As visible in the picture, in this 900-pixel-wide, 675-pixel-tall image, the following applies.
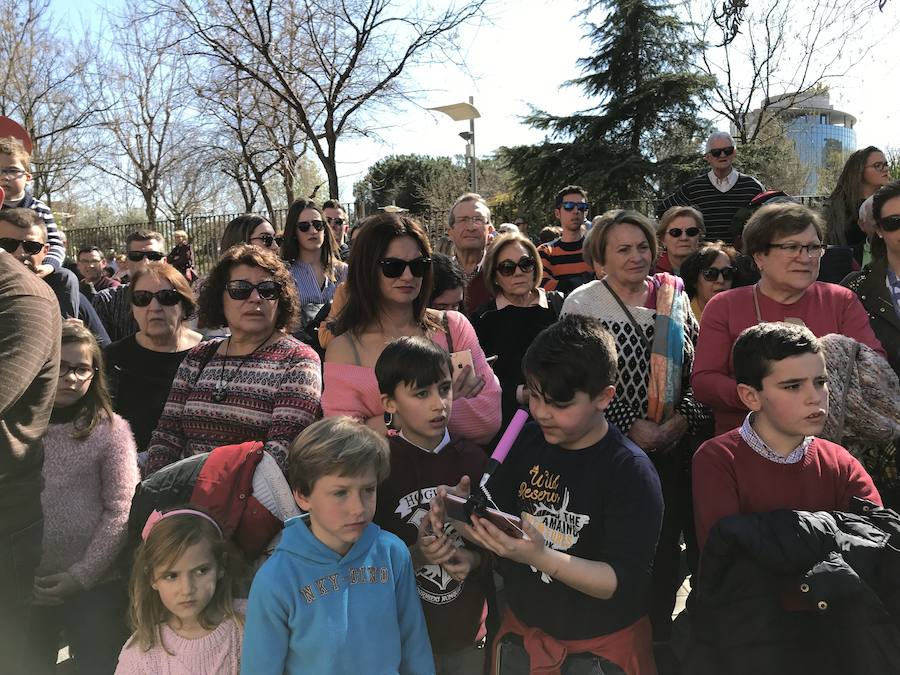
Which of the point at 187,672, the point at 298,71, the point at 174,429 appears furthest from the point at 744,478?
the point at 298,71

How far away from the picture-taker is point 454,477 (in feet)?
8.27

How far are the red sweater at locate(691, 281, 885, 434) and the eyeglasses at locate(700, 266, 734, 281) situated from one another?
925mm

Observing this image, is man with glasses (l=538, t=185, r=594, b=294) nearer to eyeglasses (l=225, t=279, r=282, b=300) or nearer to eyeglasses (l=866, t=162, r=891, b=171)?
eyeglasses (l=866, t=162, r=891, b=171)

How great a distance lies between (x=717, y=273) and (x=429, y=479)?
2381 millimetres

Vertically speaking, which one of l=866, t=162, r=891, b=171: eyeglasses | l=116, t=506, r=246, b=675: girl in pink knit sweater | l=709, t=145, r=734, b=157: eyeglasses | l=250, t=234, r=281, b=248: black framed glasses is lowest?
l=116, t=506, r=246, b=675: girl in pink knit sweater

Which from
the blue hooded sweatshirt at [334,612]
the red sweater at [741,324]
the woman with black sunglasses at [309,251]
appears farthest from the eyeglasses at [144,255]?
the red sweater at [741,324]

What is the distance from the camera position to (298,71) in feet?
41.2

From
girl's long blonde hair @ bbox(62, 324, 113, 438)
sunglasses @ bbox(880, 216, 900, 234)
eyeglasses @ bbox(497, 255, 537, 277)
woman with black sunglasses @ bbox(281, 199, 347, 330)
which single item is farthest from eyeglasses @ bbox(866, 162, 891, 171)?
girl's long blonde hair @ bbox(62, 324, 113, 438)

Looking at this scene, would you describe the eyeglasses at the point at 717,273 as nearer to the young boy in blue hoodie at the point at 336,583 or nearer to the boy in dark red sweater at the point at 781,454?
the boy in dark red sweater at the point at 781,454

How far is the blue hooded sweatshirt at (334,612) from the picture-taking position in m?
2.06

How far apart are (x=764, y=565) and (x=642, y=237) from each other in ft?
5.64

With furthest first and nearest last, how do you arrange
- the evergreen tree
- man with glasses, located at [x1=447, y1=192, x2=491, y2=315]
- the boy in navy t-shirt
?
the evergreen tree < man with glasses, located at [x1=447, y1=192, x2=491, y2=315] < the boy in navy t-shirt

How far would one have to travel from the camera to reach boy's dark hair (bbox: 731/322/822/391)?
2383 mm

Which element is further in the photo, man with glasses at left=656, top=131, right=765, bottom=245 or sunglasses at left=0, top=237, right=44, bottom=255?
man with glasses at left=656, top=131, right=765, bottom=245
